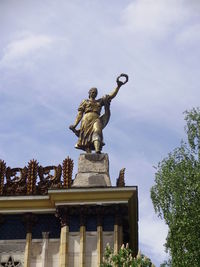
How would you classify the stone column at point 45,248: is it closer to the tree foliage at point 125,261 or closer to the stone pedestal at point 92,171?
the stone pedestal at point 92,171

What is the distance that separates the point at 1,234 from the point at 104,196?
13.5 ft

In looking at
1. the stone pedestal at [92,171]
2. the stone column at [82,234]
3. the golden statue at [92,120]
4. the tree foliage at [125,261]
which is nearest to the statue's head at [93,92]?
the golden statue at [92,120]

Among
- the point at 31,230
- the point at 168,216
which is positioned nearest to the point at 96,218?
the point at 31,230

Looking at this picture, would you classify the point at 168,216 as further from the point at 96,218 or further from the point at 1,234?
the point at 1,234

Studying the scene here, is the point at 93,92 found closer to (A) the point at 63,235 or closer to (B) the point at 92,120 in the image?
(B) the point at 92,120

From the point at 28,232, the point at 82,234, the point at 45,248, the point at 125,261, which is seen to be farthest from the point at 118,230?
the point at 125,261

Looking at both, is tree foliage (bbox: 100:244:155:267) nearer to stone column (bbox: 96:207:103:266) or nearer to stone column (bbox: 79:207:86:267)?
stone column (bbox: 96:207:103:266)

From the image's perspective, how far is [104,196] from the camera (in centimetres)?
2602

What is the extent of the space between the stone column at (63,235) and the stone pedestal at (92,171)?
4.02 ft

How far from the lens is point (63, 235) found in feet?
84.6

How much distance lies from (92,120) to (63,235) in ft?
16.7

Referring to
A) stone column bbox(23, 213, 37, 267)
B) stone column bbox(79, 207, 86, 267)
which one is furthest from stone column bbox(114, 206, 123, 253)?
stone column bbox(23, 213, 37, 267)

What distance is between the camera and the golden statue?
2808cm

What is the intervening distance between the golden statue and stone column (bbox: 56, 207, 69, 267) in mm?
2974
